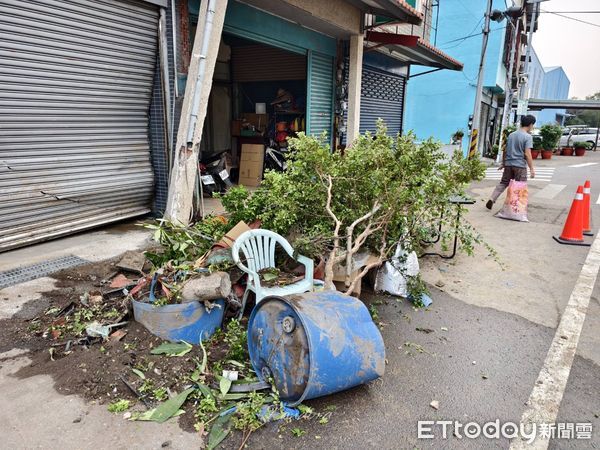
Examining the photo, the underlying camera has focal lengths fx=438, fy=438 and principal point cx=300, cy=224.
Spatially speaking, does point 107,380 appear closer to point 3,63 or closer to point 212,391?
point 212,391

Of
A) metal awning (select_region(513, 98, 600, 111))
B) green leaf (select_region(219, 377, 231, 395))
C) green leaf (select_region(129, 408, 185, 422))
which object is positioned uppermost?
metal awning (select_region(513, 98, 600, 111))

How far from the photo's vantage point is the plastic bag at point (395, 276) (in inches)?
185

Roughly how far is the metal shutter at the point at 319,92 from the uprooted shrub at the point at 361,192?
5.55 m

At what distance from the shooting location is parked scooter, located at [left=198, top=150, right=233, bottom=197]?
8.82m

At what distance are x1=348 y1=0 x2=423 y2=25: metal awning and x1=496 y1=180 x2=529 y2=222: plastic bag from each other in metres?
3.97

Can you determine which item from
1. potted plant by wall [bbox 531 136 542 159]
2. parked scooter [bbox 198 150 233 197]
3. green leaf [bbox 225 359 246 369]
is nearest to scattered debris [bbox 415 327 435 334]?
green leaf [bbox 225 359 246 369]

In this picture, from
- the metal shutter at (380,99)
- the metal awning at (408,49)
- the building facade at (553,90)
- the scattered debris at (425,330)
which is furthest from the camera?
the building facade at (553,90)

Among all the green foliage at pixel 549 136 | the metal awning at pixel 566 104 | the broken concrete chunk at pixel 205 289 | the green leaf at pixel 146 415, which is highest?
the metal awning at pixel 566 104

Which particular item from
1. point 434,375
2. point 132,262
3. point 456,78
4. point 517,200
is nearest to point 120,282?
point 132,262

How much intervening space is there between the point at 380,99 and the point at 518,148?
562cm

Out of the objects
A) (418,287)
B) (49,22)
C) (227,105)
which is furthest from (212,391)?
(227,105)

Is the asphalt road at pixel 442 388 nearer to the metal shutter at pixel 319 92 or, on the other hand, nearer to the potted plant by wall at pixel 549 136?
the metal shutter at pixel 319 92

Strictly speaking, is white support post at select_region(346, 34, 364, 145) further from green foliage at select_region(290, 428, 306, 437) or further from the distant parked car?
the distant parked car

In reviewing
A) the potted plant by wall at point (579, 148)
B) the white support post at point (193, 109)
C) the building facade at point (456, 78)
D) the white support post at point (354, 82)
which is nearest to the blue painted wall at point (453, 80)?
the building facade at point (456, 78)
